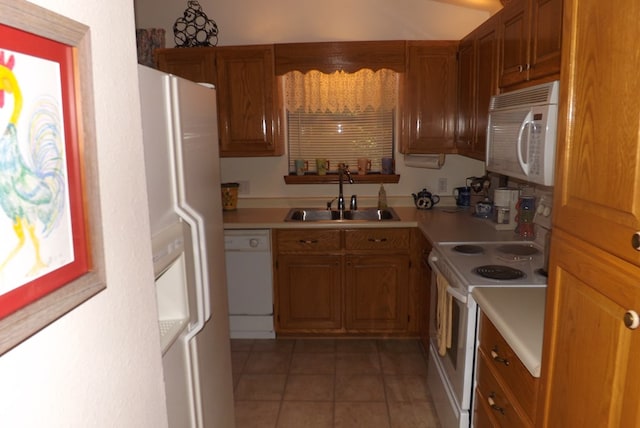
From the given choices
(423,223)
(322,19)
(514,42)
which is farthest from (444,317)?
(322,19)

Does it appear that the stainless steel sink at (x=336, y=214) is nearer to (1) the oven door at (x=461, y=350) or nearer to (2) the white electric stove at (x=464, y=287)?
(2) the white electric stove at (x=464, y=287)

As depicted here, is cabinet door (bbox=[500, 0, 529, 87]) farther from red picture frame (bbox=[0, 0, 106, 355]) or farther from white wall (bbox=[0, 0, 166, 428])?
red picture frame (bbox=[0, 0, 106, 355])

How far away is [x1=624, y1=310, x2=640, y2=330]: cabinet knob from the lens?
802 millimetres

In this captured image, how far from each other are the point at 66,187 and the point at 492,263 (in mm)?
1928

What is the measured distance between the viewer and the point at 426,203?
11.9 feet

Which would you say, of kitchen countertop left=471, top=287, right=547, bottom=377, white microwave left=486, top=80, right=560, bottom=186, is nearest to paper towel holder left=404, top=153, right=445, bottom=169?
white microwave left=486, top=80, right=560, bottom=186

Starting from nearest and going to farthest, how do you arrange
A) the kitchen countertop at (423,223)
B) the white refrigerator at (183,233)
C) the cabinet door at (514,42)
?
the white refrigerator at (183,233) < the cabinet door at (514,42) < the kitchen countertop at (423,223)

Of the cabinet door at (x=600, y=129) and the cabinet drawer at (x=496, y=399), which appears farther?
the cabinet drawer at (x=496, y=399)

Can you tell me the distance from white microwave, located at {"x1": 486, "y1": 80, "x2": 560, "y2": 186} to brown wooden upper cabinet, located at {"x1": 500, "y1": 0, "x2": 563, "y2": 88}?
0.11 metres

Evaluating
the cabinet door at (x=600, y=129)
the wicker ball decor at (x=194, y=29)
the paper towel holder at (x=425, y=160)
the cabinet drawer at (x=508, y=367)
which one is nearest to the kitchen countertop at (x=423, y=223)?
the paper towel holder at (x=425, y=160)

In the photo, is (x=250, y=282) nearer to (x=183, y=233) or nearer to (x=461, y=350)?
(x=461, y=350)

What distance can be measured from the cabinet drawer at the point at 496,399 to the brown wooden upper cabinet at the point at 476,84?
1.38m

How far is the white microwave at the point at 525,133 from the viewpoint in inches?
69.1

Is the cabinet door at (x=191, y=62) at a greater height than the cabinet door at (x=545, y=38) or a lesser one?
greater
